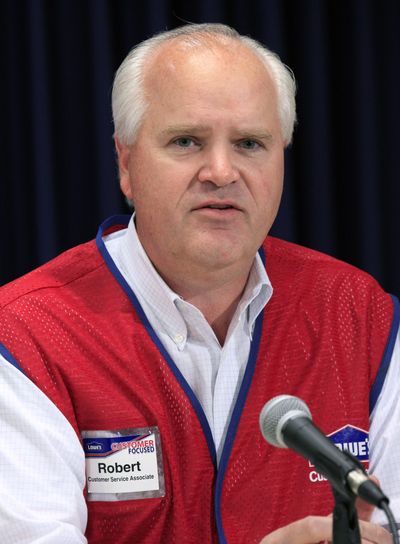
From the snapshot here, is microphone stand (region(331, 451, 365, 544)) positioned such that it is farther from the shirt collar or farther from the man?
the shirt collar

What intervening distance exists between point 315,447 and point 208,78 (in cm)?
95

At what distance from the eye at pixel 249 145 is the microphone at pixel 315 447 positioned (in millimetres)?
799

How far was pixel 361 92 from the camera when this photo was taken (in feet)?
9.24

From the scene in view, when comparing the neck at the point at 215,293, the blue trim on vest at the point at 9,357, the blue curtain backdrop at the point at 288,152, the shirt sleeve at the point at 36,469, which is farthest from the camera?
the blue curtain backdrop at the point at 288,152

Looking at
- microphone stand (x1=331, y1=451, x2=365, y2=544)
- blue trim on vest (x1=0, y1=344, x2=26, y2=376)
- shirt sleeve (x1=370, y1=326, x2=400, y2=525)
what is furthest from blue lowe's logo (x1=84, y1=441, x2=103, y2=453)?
microphone stand (x1=331, y1=451, x2=365, y2=544)

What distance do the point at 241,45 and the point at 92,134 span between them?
845 mm

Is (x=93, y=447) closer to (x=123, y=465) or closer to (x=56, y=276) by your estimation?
(x=123, y=465)

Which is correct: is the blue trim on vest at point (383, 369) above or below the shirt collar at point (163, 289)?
below

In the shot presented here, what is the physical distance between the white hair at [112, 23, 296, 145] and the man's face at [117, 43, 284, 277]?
3 centimetres

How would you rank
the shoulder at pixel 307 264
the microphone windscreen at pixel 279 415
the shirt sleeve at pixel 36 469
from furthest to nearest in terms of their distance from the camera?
1. the shoulder at pixel 307 264
2. the shirt sleeve at pixel 36 469
3. the microphone windscreen at pixel 279 415

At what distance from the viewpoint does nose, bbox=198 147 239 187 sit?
5.90 feet

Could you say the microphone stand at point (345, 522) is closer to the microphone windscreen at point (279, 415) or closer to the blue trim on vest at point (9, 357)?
the microphone windscreen at point (279, 415)

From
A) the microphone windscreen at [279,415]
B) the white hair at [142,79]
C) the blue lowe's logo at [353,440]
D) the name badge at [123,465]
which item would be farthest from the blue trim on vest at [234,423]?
the microphone windscreen at [279,415]

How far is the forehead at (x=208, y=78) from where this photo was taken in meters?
1.84
